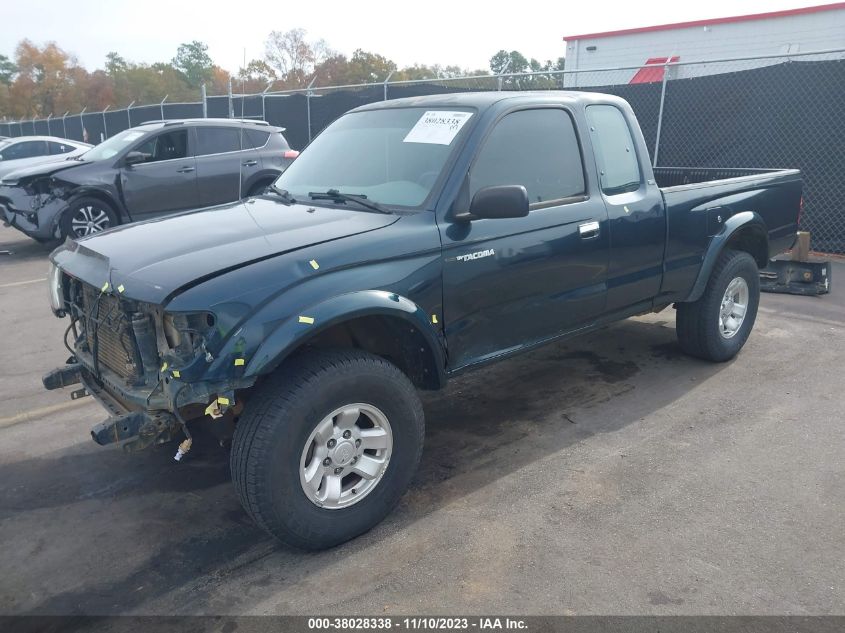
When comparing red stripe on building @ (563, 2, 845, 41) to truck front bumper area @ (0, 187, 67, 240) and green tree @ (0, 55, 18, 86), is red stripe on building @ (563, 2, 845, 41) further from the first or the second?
green tree @ (0, 55, 18, 86)

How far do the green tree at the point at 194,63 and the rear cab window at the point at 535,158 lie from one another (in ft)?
244

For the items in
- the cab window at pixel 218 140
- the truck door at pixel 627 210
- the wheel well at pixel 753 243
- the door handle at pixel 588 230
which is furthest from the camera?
the cab window at pixel 218 140

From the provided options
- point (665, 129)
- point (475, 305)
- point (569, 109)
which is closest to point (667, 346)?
point (569, 109)

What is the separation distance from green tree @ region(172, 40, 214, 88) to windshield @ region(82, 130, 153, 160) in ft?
218

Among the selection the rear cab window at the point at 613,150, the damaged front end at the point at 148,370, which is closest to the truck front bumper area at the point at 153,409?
the damaged front end at the point at 148,370

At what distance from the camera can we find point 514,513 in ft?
11.1

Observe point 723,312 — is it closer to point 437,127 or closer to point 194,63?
point 437,127

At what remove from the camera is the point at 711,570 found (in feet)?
9.61

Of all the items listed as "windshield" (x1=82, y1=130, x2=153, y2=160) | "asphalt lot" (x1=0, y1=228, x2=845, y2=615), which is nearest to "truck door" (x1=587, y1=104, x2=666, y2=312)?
"asphalt lot" (x1=0, y1=228, x2=845, y2=615)

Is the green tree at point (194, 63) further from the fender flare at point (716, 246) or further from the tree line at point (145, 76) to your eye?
the fender flare at point (716, 246)

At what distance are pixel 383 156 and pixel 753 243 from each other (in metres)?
3.43

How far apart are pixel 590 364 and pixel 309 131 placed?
11.8 metres

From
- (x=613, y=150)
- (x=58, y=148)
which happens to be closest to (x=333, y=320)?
(x=613, y=150)

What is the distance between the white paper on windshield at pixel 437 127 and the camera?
12.3 feet
